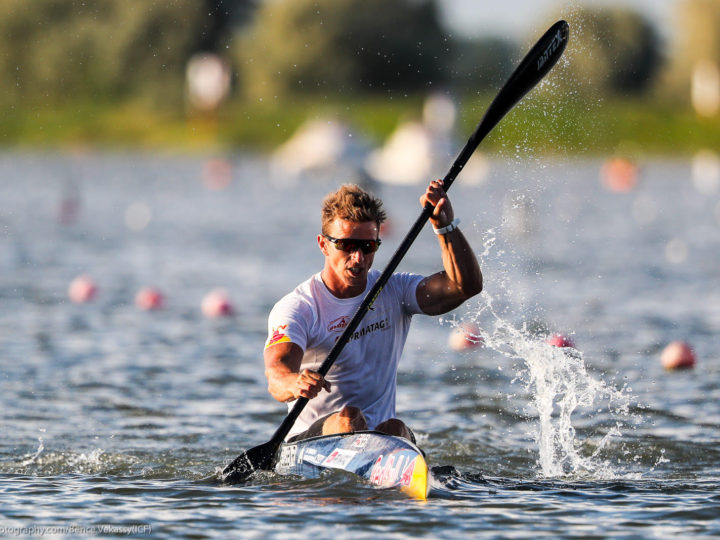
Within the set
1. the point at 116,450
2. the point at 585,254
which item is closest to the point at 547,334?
the point at 116,450

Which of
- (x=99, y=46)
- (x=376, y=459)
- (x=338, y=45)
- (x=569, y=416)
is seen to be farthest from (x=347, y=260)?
(x=99, y=46)

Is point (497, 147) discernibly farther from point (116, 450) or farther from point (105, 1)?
point (116, 450)

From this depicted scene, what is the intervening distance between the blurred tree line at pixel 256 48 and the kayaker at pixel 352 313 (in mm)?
68222

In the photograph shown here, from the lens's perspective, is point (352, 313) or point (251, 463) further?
point (251, 463)

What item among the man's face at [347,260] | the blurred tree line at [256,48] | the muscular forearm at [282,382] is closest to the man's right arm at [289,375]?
the muscular forearm at [282,382]

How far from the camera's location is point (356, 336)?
7227 mm

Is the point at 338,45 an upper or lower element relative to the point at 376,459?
upper

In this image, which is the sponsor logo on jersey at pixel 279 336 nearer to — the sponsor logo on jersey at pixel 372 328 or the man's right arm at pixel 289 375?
the man's right arm at pixel 289 375

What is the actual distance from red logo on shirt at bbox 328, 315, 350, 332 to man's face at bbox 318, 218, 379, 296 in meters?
0.15

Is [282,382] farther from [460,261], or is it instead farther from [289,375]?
[460,261]

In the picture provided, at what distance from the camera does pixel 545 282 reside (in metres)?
18.9

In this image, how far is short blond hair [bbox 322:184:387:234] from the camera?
23.1 ft

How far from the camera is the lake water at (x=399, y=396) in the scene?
23.0 feet

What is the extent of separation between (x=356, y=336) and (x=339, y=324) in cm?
12
